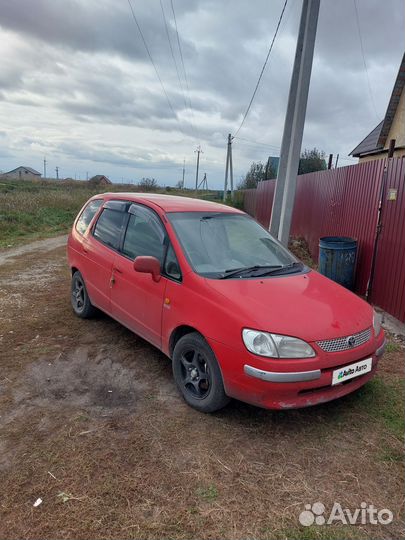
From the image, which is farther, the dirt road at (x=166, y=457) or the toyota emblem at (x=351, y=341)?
the toyota emblem at (x=351, y=341)

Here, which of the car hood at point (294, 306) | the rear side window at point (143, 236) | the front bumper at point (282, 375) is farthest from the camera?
the rear side window at point (143, 236)

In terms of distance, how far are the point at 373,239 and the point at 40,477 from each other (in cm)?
611

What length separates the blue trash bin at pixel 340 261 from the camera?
703 centimetres

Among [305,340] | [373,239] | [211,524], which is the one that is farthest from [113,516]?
[373,239]

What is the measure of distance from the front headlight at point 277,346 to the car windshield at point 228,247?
748mm

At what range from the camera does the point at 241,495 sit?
94.7 inches

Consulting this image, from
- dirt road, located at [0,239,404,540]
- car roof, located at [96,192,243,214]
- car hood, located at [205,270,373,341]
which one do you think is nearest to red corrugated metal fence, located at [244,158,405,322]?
dirt road, located at [0,239,404,540]

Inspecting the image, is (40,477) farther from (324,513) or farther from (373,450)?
(373,450)

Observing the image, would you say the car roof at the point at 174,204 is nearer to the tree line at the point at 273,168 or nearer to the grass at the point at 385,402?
the grass at the point at 385,402

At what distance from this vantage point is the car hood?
9.38 feet

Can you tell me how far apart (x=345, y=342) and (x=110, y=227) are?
9.61 feet

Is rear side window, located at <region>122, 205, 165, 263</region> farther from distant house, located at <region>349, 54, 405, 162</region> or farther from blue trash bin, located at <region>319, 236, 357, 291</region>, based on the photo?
distant house, located at <region>349, 54, 405, 162</region>

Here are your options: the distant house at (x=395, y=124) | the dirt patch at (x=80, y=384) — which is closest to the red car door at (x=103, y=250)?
the dirt patch at (x=80, y=384)

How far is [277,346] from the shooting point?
2.78 metres
